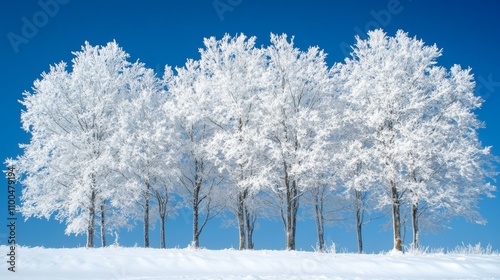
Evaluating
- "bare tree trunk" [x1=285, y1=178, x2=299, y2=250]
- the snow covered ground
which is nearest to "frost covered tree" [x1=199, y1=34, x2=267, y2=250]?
"bare tree trunk" [x1=285, y1=178, x2=299, y2=250]

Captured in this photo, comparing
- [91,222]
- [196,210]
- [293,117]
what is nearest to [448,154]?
[293,117]

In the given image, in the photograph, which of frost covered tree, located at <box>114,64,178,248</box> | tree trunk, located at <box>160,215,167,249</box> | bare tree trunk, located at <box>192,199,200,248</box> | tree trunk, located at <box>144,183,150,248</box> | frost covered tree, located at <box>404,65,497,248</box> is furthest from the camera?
tree trunk, located at <box>160,215,167,249</box>

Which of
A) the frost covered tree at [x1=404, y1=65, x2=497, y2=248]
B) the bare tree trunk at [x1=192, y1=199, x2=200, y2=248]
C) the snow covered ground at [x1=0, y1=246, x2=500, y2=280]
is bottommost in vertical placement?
the snow covered ground at [x1=0, y1=246, x2=500, y2=280]

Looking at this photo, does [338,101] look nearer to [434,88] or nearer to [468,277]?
[434,88]

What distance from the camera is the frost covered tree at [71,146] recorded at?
23.7 metres

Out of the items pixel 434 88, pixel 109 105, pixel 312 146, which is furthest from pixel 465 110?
pixel 109 105

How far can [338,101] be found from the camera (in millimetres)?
24984

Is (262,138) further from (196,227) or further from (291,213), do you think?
(196,227)

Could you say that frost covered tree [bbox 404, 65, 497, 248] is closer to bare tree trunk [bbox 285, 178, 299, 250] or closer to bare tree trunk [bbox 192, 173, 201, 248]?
bare tree trunk [bbox 285, 178, 299, 250]

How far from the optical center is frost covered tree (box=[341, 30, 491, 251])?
71.3 feet

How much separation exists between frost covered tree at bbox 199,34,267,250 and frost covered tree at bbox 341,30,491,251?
5.41 metres

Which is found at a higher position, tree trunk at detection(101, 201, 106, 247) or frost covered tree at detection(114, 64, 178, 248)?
frost covered tree at detection(114, 64, 178, 248)

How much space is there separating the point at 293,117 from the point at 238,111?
3284 millimetres

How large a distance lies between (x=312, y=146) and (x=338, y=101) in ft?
15.5
